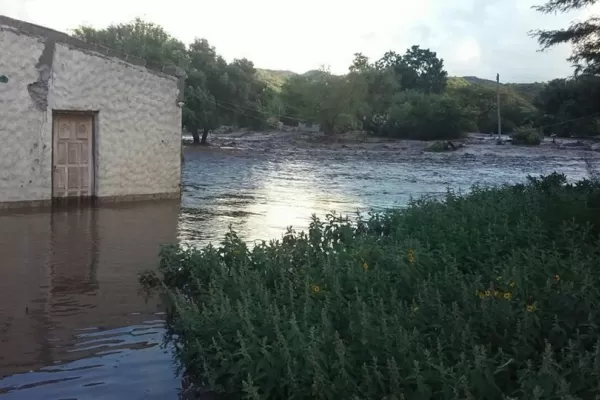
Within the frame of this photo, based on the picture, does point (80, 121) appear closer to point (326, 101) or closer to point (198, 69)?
point (198, 69)

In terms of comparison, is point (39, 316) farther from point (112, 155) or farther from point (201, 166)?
point (201, 166)

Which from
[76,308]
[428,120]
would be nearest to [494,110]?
[428,120]

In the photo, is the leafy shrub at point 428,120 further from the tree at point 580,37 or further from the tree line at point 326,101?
the tree at point 580,37

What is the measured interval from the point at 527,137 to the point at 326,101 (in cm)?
2006

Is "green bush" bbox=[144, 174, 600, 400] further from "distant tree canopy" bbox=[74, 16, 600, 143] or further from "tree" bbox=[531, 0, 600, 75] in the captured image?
"distant tree canopy" bbox=[74, 16, 600, 143]

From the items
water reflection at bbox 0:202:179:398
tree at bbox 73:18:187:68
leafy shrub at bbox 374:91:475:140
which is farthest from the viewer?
leafy shrub at bbox 374:91:475:140

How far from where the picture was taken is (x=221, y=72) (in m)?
50.0

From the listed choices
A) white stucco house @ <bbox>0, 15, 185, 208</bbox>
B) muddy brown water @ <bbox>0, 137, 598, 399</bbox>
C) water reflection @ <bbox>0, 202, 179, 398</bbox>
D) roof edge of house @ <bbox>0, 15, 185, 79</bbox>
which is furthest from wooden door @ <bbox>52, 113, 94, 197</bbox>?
water reflection @ <bbox>0, 202, 179, 398</bbox>

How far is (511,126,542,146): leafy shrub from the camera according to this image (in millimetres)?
52125

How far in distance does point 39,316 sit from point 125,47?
4110 cm

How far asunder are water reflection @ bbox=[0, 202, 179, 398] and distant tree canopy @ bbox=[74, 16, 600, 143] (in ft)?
45.3

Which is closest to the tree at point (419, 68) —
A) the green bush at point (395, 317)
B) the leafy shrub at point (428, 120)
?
the leafy shrub at point (428, 120)

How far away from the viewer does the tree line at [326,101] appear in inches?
1861

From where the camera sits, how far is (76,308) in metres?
8.01
